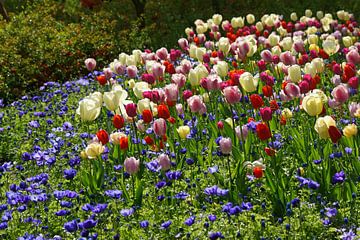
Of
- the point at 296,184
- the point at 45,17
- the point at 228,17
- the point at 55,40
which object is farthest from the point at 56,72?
the point at 296,184

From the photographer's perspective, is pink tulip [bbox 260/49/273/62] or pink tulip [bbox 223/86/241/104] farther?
pink tulip [bbox 260/49/273/62]

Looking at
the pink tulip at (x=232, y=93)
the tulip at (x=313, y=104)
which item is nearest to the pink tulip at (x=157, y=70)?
the pink tulip at (x=232, y=93)

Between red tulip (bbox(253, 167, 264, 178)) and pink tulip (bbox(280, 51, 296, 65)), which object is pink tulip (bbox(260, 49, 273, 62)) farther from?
red tulip (bbox(253, 167, 264, 178))

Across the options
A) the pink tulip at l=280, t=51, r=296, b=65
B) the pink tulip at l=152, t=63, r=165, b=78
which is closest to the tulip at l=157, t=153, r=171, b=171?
the pink tulip at l=152, t=63, r=165, b=78

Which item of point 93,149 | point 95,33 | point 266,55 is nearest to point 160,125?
point 93,149

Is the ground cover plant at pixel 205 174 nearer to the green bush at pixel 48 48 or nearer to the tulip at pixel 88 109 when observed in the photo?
the tulip at pixel 88 109

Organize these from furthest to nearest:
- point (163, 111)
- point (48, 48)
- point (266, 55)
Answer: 1. point (48, 48)
2. point (266, 55)
3. point (163, 111)

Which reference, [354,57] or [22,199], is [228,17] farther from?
[22,199]

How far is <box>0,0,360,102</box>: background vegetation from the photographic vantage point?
34.2ft

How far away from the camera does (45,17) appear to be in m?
13.0

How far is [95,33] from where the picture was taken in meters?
12.1

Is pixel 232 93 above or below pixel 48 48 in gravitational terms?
below

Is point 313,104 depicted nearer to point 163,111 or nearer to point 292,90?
point 292,90

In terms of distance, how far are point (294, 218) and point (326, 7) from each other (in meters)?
11.4
